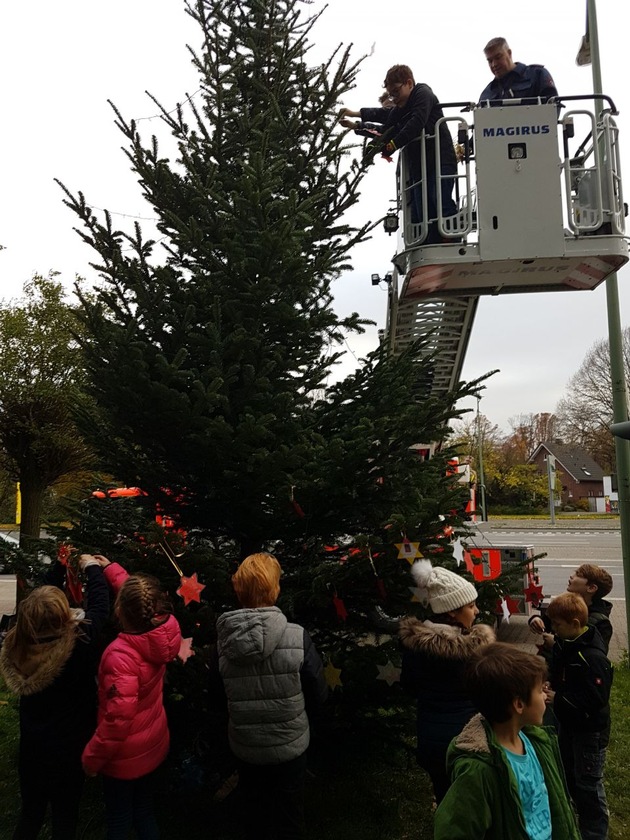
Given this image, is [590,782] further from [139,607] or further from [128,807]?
[139,607]

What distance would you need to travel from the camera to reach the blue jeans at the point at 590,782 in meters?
3.67

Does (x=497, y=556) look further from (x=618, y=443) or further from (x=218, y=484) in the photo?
(x=218, y=484)

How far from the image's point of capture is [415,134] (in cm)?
542

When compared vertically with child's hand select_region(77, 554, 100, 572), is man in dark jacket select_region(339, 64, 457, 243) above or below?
above

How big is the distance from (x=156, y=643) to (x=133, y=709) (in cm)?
32

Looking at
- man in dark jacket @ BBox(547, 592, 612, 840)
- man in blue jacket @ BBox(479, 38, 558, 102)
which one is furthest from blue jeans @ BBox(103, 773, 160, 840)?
man in blue jacket @ BBox(479, 38, 558, 102)

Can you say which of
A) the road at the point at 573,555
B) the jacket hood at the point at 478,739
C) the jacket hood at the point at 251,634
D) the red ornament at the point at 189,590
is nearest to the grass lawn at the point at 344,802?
the red ornament at the point at 189,590

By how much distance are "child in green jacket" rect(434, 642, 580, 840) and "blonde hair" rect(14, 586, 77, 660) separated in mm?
2039

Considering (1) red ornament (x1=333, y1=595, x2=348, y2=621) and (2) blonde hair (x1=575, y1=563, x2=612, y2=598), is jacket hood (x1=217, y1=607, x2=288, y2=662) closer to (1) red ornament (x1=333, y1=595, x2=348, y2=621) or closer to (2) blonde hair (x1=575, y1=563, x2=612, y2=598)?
(1) red ornament (x1=333, y1=595, x2=348, y2=621)

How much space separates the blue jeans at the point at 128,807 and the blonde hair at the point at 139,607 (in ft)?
2.49

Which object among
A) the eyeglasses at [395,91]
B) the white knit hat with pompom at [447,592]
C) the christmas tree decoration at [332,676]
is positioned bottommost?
the christmas tree decoration at [332,676]

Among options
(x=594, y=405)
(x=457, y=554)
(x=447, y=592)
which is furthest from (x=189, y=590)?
(x=594, y=405)

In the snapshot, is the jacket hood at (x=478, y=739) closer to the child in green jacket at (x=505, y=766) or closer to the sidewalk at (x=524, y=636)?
the child in green jacket at (x=505, y=766)

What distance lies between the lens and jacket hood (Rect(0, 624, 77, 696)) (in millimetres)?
3170
